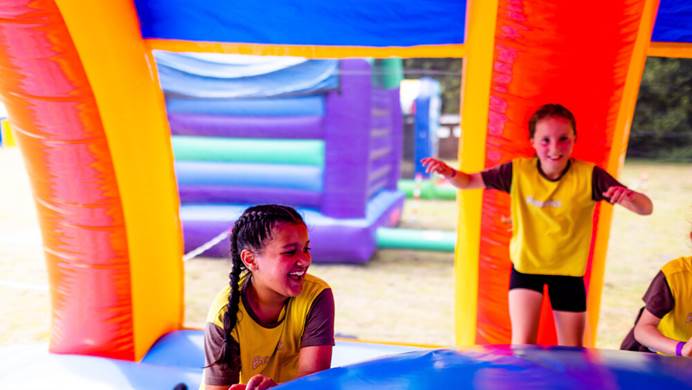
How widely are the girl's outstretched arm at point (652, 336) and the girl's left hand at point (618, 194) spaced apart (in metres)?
0.41

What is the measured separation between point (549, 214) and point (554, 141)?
26 centimetres

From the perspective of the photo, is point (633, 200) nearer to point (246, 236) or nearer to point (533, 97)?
point (533, 97)

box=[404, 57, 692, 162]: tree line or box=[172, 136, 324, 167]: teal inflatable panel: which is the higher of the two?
box=[172, 136, 324, 167]: teal inflatable panel

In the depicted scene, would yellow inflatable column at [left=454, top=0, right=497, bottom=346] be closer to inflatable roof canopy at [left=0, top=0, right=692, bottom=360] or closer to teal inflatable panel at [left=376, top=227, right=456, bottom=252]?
inflatable roof canopy at [left=0, top=0, right=692, bottom=360]

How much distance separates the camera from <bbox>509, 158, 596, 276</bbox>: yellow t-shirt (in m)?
2.13

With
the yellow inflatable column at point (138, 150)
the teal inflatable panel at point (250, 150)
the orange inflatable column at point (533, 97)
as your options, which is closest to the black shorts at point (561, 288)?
the orange inflatable column at point (533, 97)

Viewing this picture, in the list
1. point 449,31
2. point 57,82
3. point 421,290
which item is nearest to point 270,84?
point 421,290

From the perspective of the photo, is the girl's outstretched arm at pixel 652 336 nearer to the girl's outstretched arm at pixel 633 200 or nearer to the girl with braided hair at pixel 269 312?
the girl's outstretched arm at pixel 633 200

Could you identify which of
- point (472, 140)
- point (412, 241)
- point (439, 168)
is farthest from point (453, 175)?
point (412, 241)

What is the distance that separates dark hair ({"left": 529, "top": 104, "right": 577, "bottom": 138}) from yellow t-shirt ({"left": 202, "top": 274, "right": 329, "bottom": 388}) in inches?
39.8

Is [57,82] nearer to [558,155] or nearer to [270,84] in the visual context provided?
[558,155]

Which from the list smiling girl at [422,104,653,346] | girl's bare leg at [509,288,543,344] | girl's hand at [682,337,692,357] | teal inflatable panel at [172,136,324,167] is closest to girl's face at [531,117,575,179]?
smiling girl at [422,104,653,346]

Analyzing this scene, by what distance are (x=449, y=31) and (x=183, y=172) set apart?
319 centimetres

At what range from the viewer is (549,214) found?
84.7 inches
